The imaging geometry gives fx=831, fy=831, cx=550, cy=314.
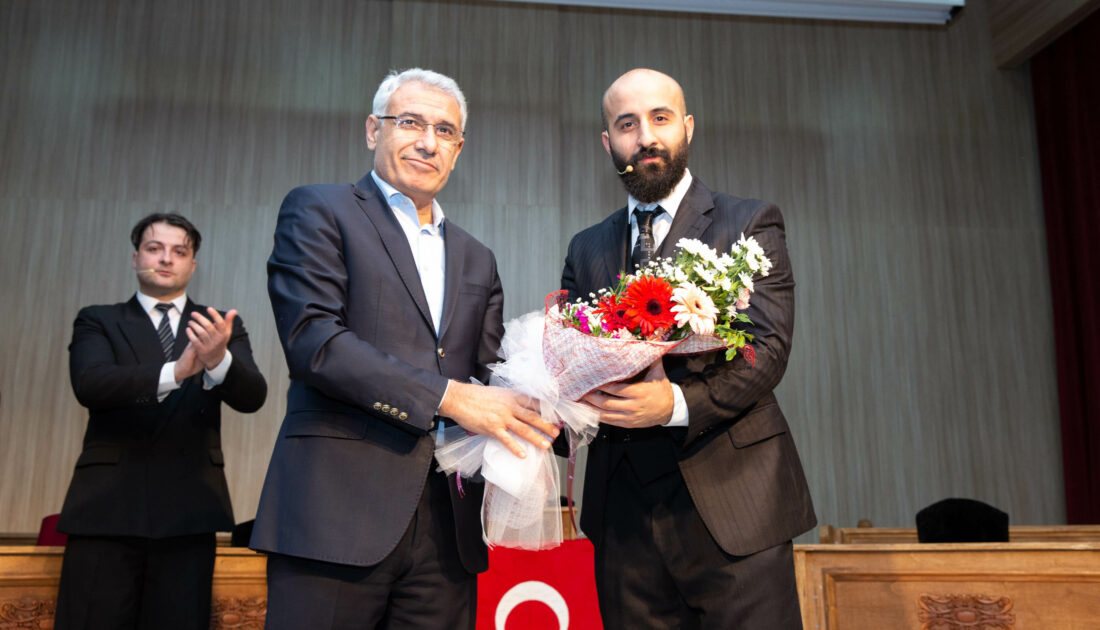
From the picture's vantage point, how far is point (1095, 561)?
8.19 ft

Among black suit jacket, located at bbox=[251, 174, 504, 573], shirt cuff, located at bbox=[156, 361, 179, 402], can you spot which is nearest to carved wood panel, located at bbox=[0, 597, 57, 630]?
shirt cuff, located at bbox=[156, 361, 179, 402]

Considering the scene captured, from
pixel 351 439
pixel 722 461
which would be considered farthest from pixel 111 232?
pixel 722 461

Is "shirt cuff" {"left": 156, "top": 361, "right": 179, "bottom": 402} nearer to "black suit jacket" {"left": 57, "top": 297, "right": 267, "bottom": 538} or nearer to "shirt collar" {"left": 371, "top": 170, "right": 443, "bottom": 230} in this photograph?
"black suit jacket" {"left": 57, "top": 297, "right": 267, "bottom": 538}

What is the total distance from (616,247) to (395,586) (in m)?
0.99

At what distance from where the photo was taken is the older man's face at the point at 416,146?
80.1 inches

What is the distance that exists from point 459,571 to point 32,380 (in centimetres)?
449

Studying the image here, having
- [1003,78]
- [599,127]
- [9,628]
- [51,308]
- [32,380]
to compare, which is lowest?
[9,628]

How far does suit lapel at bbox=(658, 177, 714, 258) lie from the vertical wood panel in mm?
3462

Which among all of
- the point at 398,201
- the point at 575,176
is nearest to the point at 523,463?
the point at 398,201

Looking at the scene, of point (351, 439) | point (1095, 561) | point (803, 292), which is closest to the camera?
point (351, 439)

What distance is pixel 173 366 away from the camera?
2.64 m

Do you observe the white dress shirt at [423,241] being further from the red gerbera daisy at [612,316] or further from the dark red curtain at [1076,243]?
the dark red curtain at [1076,243]

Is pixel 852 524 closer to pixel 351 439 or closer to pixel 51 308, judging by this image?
pixel 351 439

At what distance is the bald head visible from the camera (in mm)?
2160
